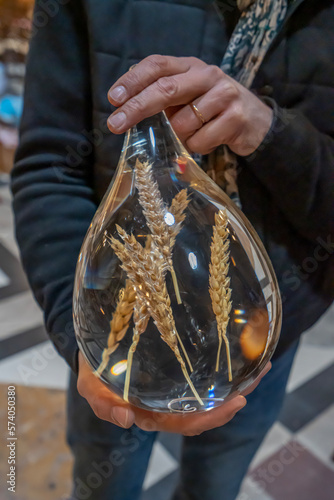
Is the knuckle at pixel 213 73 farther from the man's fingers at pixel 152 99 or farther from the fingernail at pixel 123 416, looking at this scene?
the fingernail at pixel 123 416

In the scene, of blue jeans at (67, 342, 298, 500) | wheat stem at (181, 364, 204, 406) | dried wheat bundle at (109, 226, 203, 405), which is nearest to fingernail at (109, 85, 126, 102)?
dried wheat bundle at (109, 226, 203, 405)

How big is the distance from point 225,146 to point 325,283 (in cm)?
24

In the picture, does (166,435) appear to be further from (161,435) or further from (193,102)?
(193,102)

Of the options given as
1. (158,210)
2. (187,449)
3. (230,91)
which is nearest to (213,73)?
(230,91)

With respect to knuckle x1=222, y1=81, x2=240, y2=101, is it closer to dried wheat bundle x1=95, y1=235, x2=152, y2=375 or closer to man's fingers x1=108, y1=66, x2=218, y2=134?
man's fingers x1=108, y1=66, x2=218, y2=134

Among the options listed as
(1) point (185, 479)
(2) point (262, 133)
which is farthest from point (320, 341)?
(2) point (262, 133)

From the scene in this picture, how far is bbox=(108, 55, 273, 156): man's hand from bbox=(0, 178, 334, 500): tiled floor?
3.24 feet

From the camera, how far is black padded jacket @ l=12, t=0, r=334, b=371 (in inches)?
17.8

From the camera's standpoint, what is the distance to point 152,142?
0.33m

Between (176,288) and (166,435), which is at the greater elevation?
(176,288)

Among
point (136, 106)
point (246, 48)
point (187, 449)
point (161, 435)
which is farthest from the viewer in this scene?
point (161, 435)

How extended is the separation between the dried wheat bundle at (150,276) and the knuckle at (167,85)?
0.37ft

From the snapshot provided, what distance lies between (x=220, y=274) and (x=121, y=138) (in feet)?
0.82

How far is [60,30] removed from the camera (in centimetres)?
49
